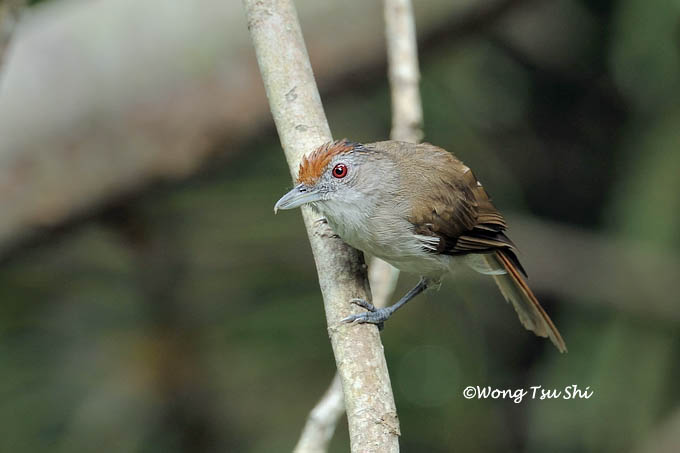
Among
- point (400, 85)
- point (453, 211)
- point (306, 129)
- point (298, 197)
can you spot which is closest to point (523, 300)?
point (453, 211)

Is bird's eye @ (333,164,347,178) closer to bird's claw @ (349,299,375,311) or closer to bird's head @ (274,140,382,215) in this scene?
bird's head @ (274,140,382,215)

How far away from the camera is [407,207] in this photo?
10.4 feet

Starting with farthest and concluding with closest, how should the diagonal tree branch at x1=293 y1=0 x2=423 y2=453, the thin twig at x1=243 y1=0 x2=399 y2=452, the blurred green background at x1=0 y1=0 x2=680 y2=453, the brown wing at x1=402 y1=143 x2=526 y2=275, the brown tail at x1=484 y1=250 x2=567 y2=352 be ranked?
the blurred green background at x1=0 y1=0 x2=680 y2=453 → the brown tail at x1=484 y1=250 x2=567 y2=352 → the diagonal tree branch at x1=293 y1=0 x2=423 y2=453 → the brown wing at x1=402 y1=143 x2=526 y2=275 → the thin twig at x1=243 y1=0 x2=399 y2=452

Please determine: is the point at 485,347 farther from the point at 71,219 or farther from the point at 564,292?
the point at 71,219

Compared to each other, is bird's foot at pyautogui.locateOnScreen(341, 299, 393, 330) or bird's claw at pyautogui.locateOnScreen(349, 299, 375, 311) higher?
bird's claw at pyautogui.locateOnScreen(349, 299, 375, 311)

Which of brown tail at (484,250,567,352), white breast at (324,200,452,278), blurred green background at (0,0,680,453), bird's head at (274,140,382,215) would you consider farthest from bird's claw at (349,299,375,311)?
blurred green background at (0,0,680,453)

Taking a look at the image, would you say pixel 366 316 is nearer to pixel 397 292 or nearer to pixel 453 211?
pixel 453 211

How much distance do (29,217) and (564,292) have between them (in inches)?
136

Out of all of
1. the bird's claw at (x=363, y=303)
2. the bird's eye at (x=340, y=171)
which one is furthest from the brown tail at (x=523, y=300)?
the bird's claw at (x=363, y=303)

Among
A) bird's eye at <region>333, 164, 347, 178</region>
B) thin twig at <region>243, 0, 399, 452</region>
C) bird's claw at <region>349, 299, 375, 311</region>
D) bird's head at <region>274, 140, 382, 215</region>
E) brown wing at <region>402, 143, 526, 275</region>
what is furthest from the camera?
brown wing at <region>402, 143, 526, 275</region>

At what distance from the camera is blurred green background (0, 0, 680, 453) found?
4.64 meters

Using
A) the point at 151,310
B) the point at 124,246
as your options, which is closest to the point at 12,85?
the point at 124,246

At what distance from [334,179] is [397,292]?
8.78 ft

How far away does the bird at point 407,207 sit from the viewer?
9.69 feet
